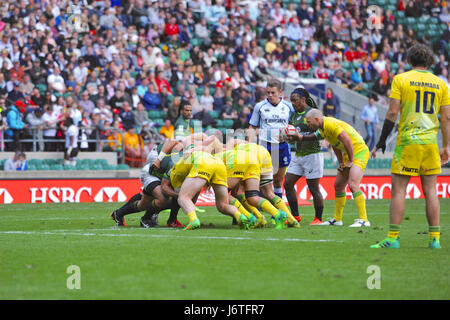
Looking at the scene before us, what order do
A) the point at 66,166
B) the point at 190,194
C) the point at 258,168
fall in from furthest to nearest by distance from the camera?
the point at 66,166 < the point at 258,168 < the point at 190,194

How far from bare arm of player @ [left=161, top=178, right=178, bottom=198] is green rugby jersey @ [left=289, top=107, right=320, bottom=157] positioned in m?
2.53

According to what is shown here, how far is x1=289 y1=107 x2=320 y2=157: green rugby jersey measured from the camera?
46.0 ft

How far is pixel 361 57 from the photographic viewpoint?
3309 centimetres

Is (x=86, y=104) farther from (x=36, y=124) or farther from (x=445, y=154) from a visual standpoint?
(x=445, y=154)

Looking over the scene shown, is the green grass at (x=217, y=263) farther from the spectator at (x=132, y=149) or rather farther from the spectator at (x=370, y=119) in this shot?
the spectator at (x=370, y=119)

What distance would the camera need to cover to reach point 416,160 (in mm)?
9391

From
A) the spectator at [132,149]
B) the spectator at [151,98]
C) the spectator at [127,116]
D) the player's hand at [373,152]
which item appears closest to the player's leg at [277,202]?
the player's hand at [373,152]

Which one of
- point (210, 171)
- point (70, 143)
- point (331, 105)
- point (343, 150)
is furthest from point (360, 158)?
point (331, 105)

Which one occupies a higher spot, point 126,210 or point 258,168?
point 258,168

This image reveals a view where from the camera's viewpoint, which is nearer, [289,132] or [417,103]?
[417,103]

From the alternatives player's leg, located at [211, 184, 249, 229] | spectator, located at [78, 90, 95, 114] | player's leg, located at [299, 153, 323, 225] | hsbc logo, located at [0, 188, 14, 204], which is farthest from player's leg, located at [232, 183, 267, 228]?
spectator, located at [78, 90, 95, 114]

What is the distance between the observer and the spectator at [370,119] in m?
27.7

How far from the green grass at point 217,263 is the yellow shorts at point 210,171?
81 centimetres

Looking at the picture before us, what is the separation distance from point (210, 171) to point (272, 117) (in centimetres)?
316
